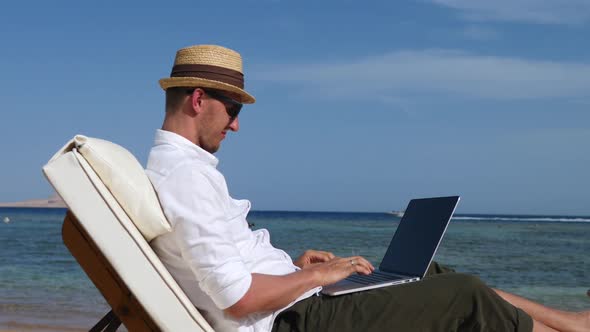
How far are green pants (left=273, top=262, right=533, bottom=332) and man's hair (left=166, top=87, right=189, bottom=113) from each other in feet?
2.62

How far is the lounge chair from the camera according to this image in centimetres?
251

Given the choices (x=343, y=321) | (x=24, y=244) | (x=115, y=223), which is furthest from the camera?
(x=24, y=244)

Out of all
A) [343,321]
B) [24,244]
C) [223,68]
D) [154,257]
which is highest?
[223,68]

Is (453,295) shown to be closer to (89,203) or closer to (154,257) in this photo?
(154,257)

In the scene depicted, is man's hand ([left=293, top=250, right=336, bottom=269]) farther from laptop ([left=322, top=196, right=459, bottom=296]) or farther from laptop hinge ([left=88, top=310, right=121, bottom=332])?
laptop hinge ([left=88, top=310, right=121, bottom=332])

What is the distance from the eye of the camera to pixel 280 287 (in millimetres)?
2707

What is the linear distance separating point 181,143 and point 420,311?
3.26ft

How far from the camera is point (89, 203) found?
252 centimetres

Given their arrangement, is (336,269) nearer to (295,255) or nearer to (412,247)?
(412,247)

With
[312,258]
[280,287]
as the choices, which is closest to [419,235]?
[312,258]

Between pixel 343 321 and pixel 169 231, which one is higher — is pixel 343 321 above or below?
below

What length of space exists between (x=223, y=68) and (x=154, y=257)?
2.46 ft

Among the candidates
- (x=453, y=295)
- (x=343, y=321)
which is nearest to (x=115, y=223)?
(x=343, y=321)

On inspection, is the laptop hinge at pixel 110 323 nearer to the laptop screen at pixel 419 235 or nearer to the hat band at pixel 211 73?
the hat band at pixel 211 73
